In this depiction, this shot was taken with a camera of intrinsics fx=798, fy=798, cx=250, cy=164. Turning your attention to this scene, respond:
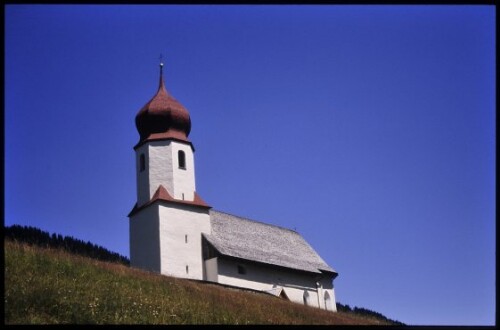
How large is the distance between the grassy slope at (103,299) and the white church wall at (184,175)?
1691 cm

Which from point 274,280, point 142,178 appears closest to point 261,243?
point 274,280

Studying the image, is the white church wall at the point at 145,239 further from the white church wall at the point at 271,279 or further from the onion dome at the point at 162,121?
the onion dome at the point at 162,121

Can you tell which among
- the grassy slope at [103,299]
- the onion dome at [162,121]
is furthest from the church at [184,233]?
the grassy slope at [103,299]

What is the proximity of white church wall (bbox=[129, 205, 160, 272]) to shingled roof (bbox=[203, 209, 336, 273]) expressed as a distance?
3.31m

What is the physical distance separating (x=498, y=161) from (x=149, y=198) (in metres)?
35.9

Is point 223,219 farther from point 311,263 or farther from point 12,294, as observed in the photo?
point 12,294

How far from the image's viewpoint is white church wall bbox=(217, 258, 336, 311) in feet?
150

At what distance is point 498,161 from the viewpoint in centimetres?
1154

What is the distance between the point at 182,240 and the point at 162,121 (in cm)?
788

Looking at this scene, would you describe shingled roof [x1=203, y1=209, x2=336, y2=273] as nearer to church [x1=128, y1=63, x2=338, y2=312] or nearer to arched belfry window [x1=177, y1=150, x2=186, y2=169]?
church [x1=128, y1=63, x2=338, y2=312]

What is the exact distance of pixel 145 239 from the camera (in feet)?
147

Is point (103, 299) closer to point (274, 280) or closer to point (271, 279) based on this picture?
point (271, 279)
